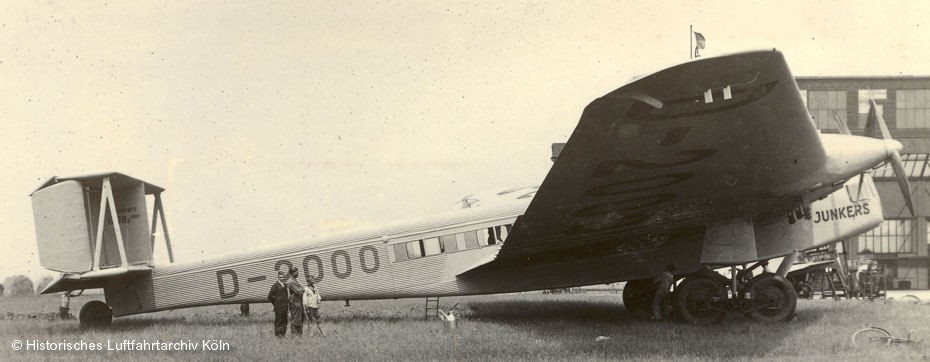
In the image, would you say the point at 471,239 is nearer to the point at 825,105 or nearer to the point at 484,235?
the point at 484,235

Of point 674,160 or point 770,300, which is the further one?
point 770,300

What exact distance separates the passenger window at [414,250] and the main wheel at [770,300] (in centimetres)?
509

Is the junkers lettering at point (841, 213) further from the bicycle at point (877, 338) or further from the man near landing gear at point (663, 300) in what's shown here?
the man near landing gear at point (663, 300)

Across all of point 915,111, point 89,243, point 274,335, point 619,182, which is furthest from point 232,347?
point 915,111

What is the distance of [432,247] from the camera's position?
11844 mm

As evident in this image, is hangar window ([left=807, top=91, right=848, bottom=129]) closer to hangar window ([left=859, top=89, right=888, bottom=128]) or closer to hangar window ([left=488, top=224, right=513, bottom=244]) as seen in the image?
hangar window ([left=859, top=89, right=888, bottom=128])

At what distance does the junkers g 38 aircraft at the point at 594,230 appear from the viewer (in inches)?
317

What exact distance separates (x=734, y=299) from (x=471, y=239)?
4104mm

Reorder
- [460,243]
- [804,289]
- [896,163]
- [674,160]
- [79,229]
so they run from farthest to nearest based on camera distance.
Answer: [804,289] < [460,243] < [79,229] < [896,163] < [674,160]


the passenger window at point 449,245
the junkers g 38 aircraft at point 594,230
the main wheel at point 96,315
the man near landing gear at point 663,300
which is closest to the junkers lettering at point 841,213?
the junkers g 38 aircraft at point 594,230

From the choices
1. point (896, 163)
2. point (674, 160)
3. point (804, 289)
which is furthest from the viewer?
Answer: point (804, 289)

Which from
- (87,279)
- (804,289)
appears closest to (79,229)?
(87,279)

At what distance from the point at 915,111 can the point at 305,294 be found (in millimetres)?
33177

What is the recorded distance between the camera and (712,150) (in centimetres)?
805
